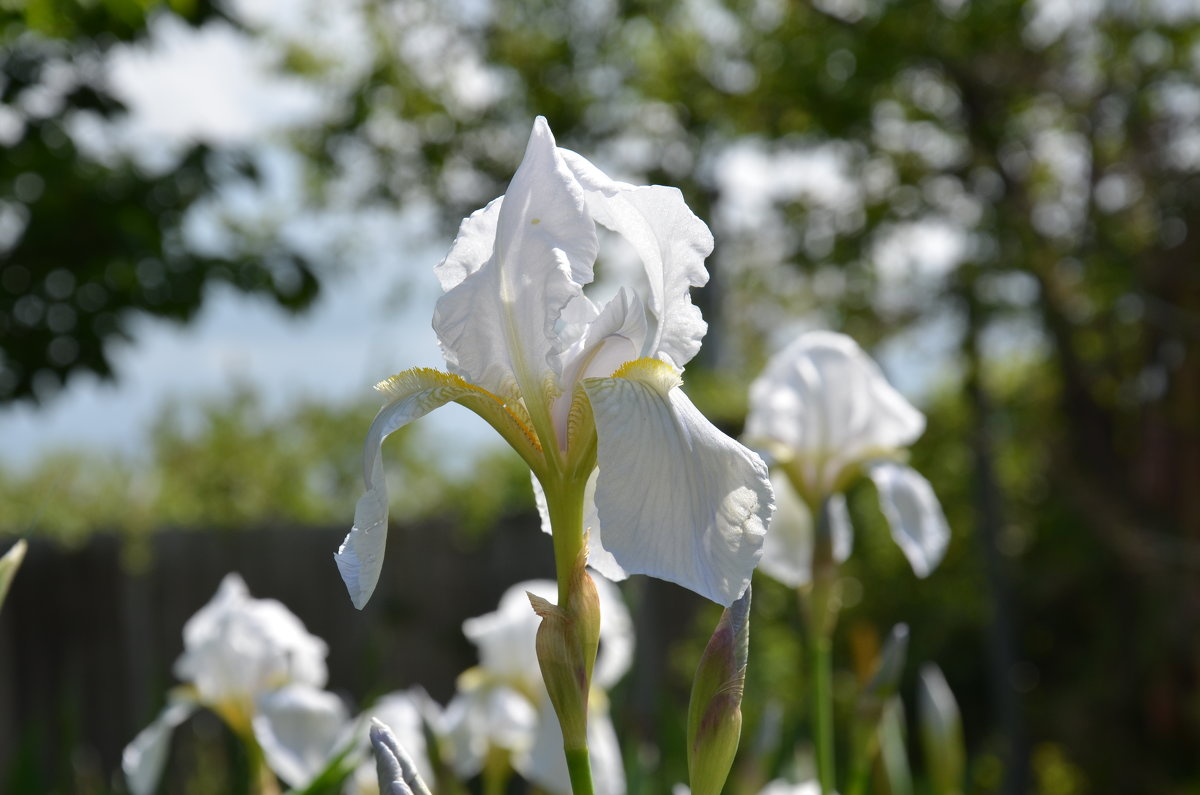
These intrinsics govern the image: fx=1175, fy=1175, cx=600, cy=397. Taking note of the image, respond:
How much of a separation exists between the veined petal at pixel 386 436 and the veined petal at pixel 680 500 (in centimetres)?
9

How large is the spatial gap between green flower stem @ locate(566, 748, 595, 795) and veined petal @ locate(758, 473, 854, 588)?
85cm

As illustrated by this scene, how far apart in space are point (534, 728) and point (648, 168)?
7680 mm

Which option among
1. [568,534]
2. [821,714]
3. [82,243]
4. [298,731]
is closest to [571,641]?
[568,534]

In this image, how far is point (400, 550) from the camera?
5930 mm

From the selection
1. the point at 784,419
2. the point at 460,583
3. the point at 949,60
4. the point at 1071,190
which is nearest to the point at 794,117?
the point at 949,60

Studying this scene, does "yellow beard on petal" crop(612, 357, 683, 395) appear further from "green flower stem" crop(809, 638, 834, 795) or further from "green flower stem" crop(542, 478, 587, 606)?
"green flower stem" crop(809, 638, 834, 795)

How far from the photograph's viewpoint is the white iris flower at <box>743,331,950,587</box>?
1.64 metres

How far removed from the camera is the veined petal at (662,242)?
862 mm

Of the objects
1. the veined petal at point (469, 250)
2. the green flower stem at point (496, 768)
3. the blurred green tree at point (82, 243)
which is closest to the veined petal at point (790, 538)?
the green flower stem at point (496, 768)

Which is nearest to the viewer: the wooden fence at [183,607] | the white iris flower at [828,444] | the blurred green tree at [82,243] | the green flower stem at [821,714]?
the green flower stem at [821,714]

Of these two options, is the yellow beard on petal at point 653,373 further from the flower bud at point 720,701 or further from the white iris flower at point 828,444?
the white iris flower at point 828,444

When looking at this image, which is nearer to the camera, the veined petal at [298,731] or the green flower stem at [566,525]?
the green flower stem at [566,525]

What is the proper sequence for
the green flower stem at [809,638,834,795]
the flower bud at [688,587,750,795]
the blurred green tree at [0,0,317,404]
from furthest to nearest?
the blurred green tree at [0,0,317,404] < the green flower stem at [809,638,834,795] < the flower bud at [688,587,750,795]

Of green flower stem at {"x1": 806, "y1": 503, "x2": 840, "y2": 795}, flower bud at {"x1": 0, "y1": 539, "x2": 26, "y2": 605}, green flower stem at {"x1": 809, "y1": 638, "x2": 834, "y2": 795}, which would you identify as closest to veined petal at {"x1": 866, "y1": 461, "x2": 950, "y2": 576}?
green flower stem at {"x1": 806, "y1": 503, "x2": 840, "y2": 795}
